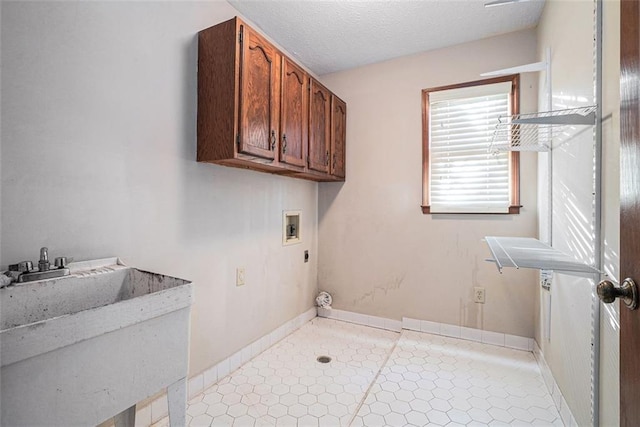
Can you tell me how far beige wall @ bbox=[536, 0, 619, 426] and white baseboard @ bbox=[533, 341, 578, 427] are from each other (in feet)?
0.16

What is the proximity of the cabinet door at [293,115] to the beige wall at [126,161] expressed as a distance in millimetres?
328

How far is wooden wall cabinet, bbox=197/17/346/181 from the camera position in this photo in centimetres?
165

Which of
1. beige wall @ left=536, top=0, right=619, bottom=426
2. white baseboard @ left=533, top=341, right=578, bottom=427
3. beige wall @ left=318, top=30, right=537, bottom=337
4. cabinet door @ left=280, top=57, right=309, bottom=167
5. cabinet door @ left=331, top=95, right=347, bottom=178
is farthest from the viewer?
cabinet door @ left=331, top=95, right=347, bottom=178

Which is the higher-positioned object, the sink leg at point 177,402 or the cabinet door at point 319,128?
the cabinet door at point 319,128

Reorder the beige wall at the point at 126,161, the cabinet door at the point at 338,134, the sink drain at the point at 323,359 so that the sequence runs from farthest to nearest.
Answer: the cabinet door at the point at 338,134, the sink drain at the point at 323,359, the beige wall at the point at 126,161

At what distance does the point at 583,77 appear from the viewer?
131 cm

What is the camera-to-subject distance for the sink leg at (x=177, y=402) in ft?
3.60

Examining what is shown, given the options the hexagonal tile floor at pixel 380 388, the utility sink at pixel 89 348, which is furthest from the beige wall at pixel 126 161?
the hexagonal tile floor at pixel 380 388

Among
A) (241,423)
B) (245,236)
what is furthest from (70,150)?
(241,423)

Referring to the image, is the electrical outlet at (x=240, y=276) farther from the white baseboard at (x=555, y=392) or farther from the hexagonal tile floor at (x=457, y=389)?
the white baseboard at (x=555, y=392)

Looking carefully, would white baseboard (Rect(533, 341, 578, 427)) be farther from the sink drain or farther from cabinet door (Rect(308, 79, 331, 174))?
cabinet door (Rect(308, 79, 331, 174))

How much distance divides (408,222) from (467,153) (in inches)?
28.8

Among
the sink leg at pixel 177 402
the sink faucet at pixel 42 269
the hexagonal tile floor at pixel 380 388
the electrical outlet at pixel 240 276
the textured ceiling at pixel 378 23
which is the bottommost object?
the hexagonal tile floor at pixel 380 388

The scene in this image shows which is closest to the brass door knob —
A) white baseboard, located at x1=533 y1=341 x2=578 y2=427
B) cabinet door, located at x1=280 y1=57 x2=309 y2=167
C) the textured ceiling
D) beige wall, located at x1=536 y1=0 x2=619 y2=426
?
beige wall, located at x1=536 y1=0 x2=619 y2=426
